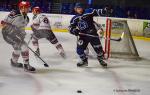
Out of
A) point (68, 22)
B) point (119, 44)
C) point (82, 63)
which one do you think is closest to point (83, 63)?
point (82, 63)

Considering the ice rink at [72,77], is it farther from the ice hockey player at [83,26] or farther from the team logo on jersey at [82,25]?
the team logo on jersey at [82,25]

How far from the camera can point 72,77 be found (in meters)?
4.52

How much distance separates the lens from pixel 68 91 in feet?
12.9

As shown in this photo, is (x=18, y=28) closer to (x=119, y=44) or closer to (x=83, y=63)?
(x=83, y=63)

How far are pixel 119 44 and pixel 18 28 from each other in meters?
1.90

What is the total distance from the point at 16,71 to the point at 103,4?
424 centimetres

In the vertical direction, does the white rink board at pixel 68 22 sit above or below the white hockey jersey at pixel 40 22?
below

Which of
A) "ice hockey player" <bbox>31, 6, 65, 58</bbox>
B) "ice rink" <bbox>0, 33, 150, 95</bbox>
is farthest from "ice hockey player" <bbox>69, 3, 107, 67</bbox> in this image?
"ice hockey player" <bbox>31, 6, 65, 58</bbox>

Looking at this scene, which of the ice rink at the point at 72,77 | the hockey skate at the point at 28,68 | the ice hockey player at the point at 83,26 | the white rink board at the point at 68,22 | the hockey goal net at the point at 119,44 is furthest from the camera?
the white rink board at the point at 68,22

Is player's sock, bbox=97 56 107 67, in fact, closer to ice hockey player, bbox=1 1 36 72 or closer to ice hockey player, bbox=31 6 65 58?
ice hockey player, bbox=31 6 65 58

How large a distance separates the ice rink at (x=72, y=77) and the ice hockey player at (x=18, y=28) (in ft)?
0.80

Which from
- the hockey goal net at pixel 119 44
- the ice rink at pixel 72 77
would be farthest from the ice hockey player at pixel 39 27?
the hockey goal net at pixel 119 44

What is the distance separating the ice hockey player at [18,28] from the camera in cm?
454

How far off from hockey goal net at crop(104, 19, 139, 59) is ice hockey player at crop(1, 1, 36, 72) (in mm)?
1539
